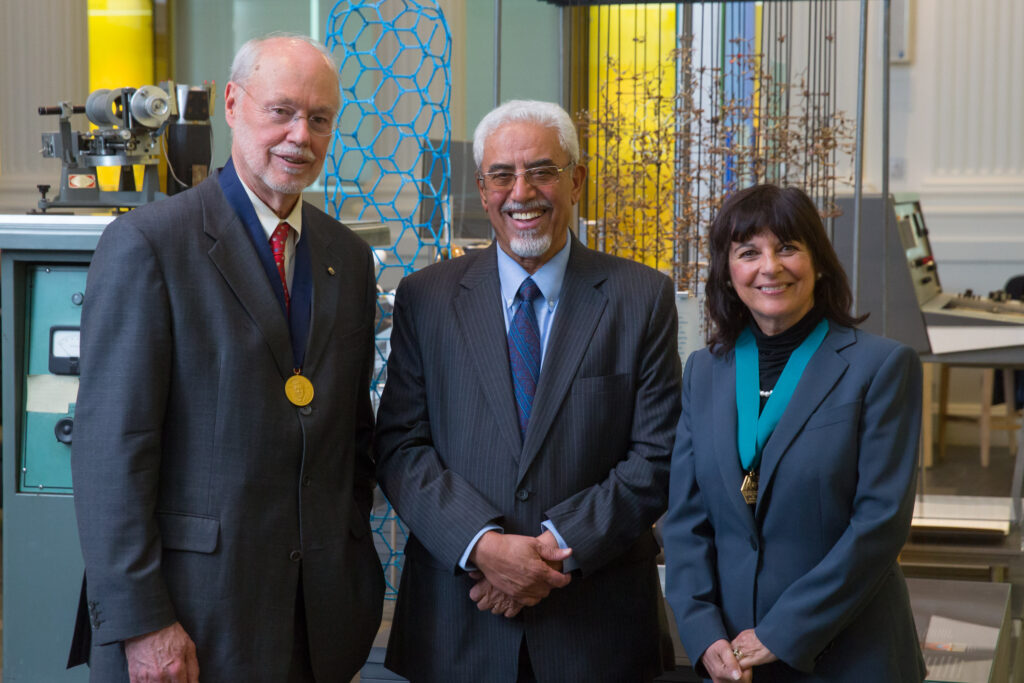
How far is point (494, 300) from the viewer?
6.62 ft

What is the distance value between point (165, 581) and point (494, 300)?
750 mm

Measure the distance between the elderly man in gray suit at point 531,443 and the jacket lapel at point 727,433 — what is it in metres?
0.19

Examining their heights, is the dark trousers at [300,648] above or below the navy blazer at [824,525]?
below

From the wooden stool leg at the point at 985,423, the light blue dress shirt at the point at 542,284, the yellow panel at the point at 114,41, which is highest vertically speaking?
the yellow panel at the point at 114,41

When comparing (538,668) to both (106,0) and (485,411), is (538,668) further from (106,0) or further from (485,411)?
(106,0)

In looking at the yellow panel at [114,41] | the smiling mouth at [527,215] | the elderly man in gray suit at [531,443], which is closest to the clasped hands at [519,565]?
the elderly man in gray suit at [531,443]

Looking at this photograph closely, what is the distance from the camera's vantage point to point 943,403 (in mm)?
6738

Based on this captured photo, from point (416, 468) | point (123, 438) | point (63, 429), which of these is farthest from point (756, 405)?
point (63, 429)

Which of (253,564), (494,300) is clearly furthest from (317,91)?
(253,564)

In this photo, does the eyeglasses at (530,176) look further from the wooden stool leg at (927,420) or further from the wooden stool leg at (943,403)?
the wooden stool leg at (943,403)

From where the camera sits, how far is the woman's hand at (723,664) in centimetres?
172

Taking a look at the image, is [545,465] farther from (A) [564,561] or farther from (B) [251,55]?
(B) [251,55]

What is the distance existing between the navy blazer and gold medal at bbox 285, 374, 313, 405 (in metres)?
0.65

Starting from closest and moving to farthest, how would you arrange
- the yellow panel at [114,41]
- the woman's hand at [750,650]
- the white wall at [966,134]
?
the woman's hand at [750,650] → the white wall at [966,134] → the yellow panel at [114,41]
